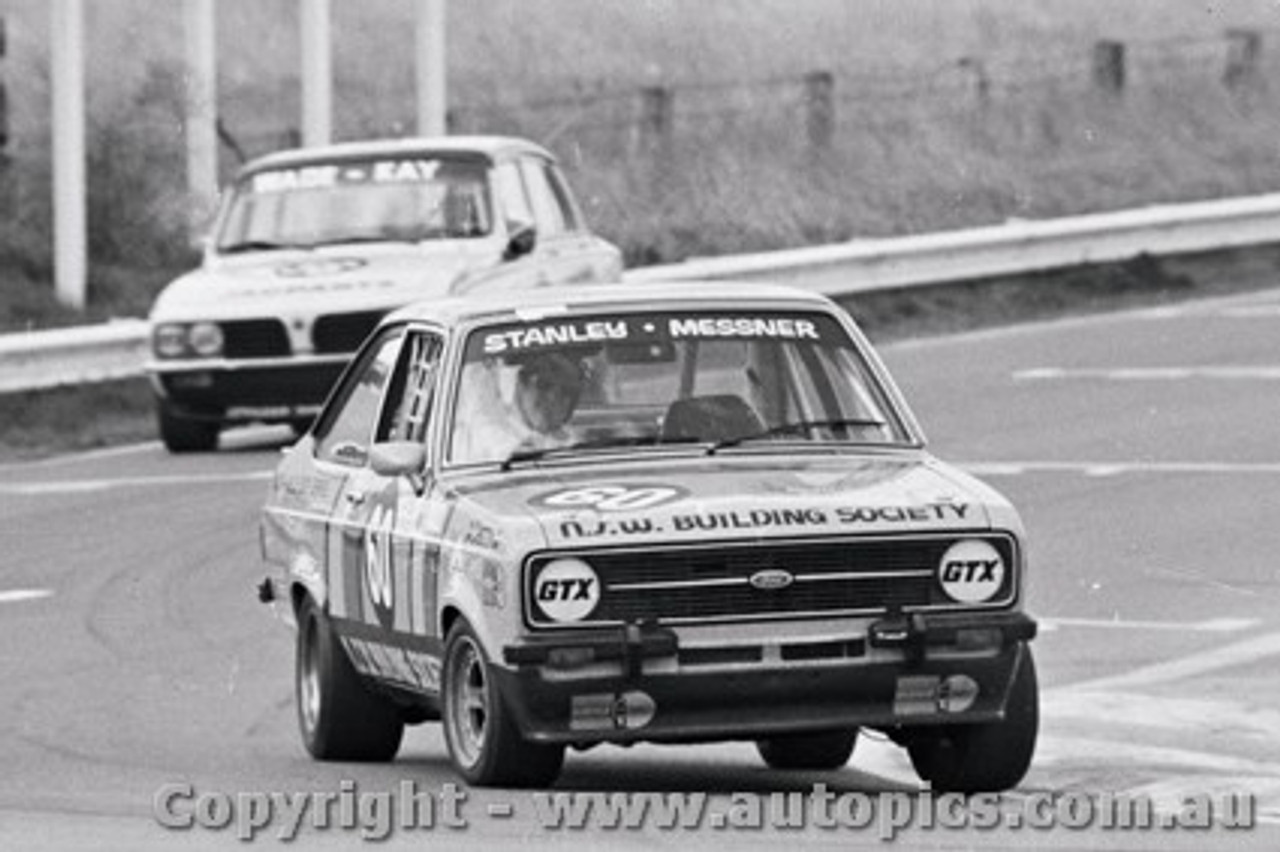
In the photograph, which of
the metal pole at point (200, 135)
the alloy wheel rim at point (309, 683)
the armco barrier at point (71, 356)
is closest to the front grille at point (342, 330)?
the armco barrier at point (71, 356)

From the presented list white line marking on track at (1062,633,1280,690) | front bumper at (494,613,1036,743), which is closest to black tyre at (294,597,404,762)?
front bumper at (494,613,1036,743)

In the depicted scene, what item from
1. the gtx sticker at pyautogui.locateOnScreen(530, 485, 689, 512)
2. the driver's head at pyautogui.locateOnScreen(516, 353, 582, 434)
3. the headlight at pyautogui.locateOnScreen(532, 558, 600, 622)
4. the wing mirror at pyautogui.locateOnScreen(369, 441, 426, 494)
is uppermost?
the driver's head at pyautogui.locateOnScreen(516, 353, 582, 434)

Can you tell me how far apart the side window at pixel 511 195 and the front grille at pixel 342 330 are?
0.98 m

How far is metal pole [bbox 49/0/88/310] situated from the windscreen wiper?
15238mm

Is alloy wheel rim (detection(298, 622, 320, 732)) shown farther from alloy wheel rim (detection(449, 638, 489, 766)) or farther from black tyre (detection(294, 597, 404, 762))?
alloy wheel rim (detection(449, 638, 489, 766))

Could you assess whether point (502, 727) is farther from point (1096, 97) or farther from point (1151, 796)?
point (1096, 97)

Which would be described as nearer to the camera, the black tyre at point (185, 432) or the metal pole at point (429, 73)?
the black tyre at point (185, 432)

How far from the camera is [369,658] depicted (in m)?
12.5

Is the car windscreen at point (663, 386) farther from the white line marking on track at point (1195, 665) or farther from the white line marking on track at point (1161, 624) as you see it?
the white line marking on track at point (1161, 624)

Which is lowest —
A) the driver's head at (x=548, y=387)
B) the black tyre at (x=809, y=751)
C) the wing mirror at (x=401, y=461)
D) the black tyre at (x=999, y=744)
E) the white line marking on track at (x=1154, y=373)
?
the white line marking on track at (x=1154, y=373)

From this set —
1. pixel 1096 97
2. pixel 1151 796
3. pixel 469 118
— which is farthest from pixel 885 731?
pixel 1096 97

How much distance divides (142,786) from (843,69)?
125 feet

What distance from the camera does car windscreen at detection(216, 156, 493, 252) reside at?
74.6 ft

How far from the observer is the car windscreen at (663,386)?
12.0 metres
